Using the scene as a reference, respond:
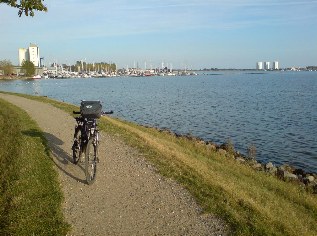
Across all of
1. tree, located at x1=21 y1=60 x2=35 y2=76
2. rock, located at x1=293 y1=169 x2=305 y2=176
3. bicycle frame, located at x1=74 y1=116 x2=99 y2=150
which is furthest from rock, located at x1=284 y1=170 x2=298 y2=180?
tree, located at x1=21 y1=60 x2=35 y2=76

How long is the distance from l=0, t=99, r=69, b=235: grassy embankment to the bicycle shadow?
5.6 inches

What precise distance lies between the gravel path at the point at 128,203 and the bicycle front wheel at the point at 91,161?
0.63 ft

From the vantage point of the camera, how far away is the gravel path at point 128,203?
6.98 meters

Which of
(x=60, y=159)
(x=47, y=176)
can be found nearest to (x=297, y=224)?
(x=47, y=176)

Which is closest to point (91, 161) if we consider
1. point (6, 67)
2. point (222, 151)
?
point (222, 151)

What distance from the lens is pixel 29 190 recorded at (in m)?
8.64

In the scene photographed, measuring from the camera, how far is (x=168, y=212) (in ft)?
25.2

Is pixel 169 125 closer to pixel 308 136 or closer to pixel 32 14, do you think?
pixel 308 136

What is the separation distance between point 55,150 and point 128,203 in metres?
5.55

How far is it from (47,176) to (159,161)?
135 inches

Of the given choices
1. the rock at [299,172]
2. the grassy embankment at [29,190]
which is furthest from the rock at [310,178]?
the grassy embankment at [29,190]

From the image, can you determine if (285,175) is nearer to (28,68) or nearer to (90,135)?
(90,135)

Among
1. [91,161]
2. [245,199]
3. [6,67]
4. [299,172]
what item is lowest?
[299,172]

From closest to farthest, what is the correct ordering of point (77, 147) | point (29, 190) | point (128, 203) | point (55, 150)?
point (128, 203)
point (29, 190)
point (77, 147)
point (55, 150)
